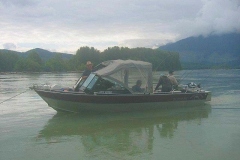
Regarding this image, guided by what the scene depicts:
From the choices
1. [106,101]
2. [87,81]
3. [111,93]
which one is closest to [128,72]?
[111,93]

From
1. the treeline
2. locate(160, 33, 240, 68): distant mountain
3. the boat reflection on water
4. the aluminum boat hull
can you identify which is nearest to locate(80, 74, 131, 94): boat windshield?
the aluminum boat hull

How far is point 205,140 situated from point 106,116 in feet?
17.0

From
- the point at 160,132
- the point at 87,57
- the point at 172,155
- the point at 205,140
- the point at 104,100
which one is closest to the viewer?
the point at 172,155

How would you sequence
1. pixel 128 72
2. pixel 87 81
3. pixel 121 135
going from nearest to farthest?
pixel 121 135 → pixel 128 72 → pixel 87 81

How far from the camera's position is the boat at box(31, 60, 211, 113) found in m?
12.9

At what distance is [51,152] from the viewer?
8.22 metres

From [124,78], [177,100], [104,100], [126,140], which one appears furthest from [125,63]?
[126,140]

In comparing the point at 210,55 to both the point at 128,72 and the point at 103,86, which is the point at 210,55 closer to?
the point at 128,72

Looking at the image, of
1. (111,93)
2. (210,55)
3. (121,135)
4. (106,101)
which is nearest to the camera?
(121,135)

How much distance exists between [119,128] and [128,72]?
3.16m

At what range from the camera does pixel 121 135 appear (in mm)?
10180

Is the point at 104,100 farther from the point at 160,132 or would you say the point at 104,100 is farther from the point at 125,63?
the point at 160,132

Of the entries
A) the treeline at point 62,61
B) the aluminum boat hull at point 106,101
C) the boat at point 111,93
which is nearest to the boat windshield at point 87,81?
the boat at point 111,93

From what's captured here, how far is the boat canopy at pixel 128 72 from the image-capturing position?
42.7ft
